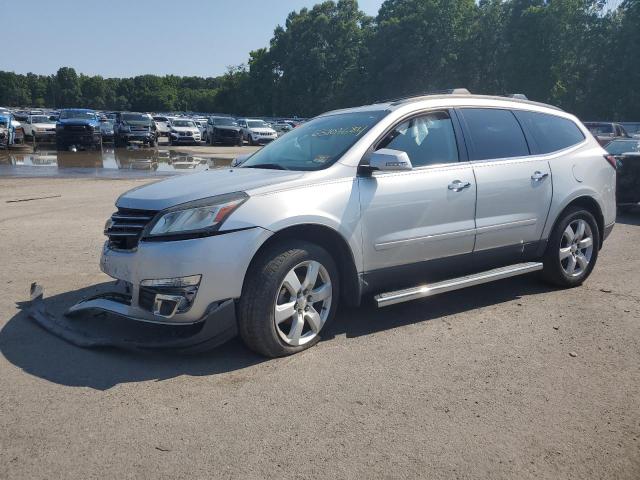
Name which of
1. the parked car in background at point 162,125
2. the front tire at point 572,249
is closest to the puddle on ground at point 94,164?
the front tire at point 572,249

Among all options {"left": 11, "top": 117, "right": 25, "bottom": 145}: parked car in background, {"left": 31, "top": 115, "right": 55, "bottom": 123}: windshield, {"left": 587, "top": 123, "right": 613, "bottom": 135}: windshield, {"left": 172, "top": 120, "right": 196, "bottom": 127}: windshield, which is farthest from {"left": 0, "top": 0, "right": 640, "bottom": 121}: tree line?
{"left": 11, "top": 117, "right": 25, "bottom": 145}: parked car in background

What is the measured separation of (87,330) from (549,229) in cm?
421

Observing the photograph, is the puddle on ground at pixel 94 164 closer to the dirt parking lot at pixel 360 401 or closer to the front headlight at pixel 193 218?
the dirt parking lot at pixel 360 401

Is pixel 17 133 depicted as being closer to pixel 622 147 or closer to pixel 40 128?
pixel 40 128

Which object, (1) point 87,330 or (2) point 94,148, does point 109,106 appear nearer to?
(2) point 94,148

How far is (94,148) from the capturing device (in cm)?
2820

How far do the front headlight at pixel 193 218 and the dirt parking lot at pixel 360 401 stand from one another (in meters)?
0.88

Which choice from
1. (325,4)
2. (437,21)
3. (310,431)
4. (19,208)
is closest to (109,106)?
(325,4)

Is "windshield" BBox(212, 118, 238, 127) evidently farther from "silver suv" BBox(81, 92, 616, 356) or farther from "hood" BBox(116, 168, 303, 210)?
"hood" BBox(116, 168, 303, 210)

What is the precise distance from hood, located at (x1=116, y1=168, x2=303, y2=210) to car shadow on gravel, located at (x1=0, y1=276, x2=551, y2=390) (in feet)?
3.37

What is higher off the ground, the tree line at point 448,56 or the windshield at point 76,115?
the tree line at point 448,56

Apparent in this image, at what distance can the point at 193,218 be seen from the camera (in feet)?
12.8

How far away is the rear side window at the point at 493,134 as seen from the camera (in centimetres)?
525

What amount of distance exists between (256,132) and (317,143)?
33.2 metres
